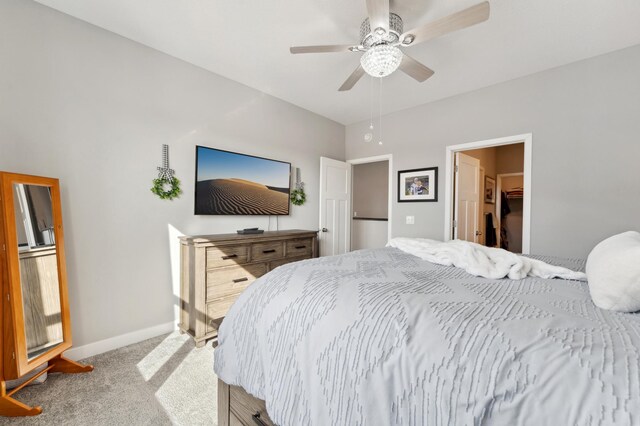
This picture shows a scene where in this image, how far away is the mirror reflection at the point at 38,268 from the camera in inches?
67.6

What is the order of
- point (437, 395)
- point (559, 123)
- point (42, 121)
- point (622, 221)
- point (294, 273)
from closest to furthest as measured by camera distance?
point (437, 395)
point (294, 273)
point (42, 121)
point (622, 221)
point (559, 123)

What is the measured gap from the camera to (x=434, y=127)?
3508 millimetres

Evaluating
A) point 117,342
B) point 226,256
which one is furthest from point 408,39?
point 117,342

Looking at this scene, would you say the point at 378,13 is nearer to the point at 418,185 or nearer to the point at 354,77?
the point at 354,77

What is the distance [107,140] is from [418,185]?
11.3 ft

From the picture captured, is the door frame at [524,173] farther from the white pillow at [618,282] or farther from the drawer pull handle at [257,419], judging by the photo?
the drawer pull handle at [257,419]

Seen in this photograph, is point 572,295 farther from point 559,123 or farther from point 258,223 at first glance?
point 258,223

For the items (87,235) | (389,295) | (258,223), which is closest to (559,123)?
(389,295)

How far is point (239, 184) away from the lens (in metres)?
3.11

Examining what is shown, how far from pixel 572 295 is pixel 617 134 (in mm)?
2412

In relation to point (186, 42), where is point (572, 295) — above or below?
below

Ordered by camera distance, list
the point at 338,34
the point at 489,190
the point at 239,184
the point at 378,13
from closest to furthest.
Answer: the point at 378,13 < the point at 338,34 < the point at 239,184 < the point at 489,190

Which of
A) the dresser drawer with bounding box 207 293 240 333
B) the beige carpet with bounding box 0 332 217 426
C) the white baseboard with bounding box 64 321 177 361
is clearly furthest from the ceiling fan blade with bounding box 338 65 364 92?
the white baseboard with bounding box 64 321 177 361

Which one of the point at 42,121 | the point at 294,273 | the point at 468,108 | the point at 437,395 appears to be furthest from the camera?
the point at 468,108
